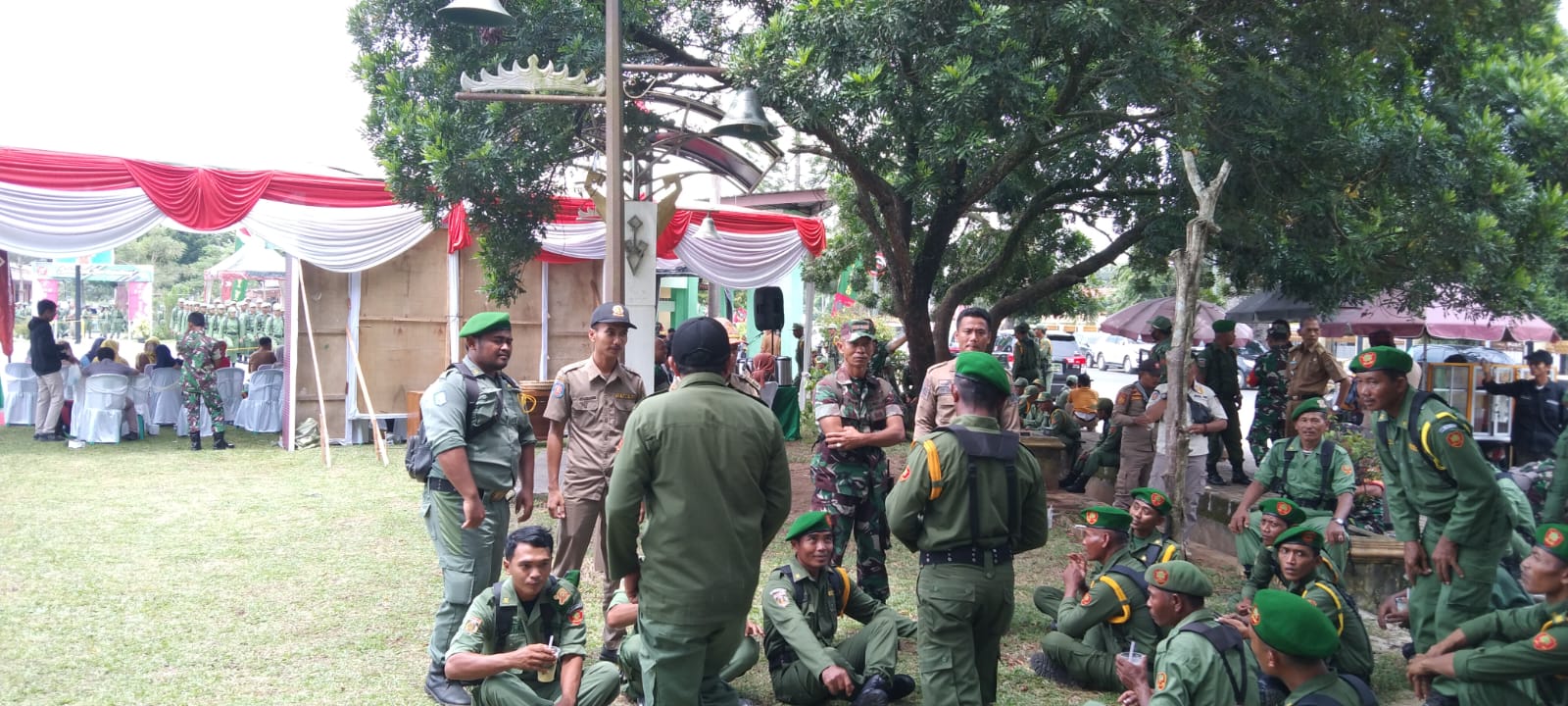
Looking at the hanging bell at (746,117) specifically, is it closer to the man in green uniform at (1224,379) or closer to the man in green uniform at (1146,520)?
the man in green uniform at (1146,520)

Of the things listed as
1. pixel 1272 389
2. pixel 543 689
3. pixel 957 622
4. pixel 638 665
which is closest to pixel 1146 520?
pixel 957 622

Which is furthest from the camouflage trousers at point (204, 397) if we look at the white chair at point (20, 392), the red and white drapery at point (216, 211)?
the white chair at point (20, 392)

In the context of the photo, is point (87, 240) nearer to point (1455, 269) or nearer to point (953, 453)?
point (953, 453)

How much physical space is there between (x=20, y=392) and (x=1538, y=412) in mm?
16714

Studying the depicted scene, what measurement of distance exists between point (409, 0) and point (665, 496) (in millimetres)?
6529

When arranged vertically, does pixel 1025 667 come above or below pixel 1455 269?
below

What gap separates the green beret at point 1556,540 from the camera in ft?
11.7

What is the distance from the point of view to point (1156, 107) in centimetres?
779

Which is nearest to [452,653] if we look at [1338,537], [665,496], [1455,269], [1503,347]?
[665,496]

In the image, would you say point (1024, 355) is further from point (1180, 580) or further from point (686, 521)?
point (686, 521)

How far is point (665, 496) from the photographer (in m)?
3.29

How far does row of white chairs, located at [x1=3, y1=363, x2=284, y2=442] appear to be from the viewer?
1187 cm

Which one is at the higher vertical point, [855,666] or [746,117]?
[746,117]

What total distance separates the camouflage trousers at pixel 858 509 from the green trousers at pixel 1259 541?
1935 mm
